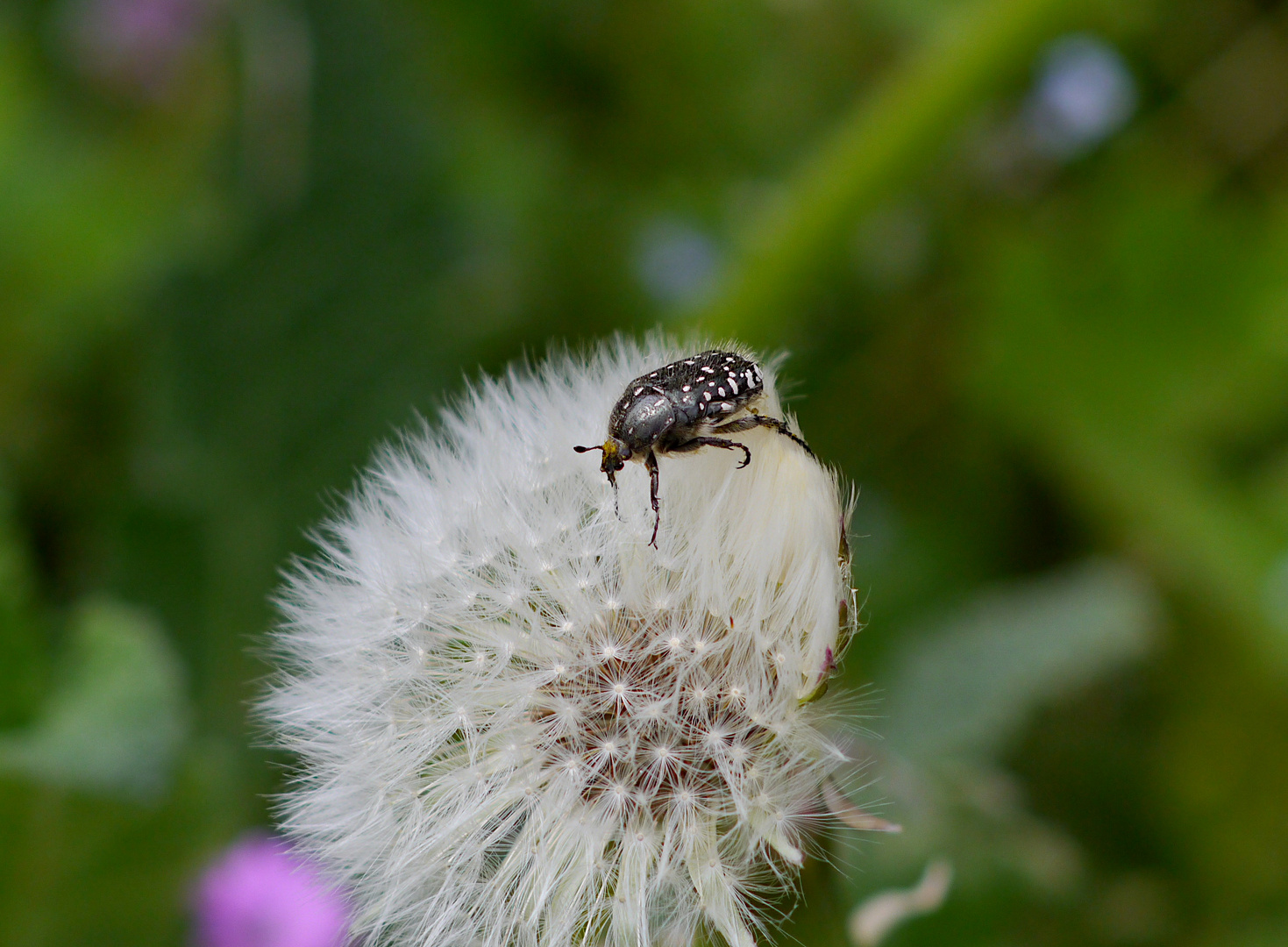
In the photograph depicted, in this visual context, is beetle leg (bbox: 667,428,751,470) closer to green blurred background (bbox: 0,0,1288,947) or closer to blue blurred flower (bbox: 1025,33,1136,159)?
green blurred background (bbox: 0,0,1288,947)

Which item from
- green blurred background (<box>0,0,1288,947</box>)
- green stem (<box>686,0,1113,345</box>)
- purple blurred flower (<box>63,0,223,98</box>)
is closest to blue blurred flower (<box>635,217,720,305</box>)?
green blurred background (<box>0,0,1288,947</box>)

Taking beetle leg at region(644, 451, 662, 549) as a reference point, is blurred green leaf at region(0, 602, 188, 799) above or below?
above

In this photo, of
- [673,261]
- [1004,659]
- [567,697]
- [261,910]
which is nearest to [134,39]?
[673,261]

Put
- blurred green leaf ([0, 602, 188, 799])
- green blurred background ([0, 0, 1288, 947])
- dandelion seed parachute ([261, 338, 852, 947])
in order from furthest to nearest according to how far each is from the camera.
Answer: green blurred background ([0, 0, 1288, 947]) < blurred green leaf ([0, 602, 188, 799]) < dandelion seed parachute ([261, 338, 852, 947])

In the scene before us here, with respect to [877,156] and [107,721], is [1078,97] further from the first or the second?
[107,721]

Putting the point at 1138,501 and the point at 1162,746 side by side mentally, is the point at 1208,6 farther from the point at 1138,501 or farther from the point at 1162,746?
the point at 1162,746

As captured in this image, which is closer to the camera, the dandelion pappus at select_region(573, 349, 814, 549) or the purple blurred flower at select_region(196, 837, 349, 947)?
the dandelion pappus at select_region(573, 349, 814, 549)

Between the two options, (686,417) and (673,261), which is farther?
(673,261)
